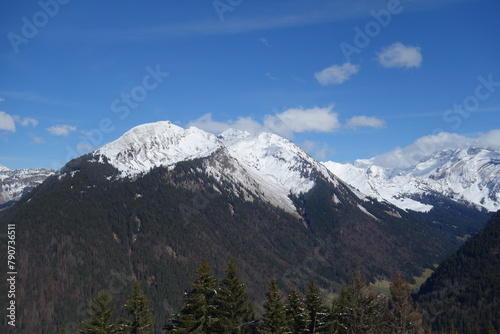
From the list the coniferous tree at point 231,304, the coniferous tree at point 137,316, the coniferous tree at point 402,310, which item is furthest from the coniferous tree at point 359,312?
the coniferous tree at point 137,316

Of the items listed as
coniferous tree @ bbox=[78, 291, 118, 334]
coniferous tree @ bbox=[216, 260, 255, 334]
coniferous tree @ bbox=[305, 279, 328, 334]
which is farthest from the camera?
coniferous tree @ bbox=[305, 279, 328, 334]

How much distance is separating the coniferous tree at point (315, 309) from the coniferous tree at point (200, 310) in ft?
46.5

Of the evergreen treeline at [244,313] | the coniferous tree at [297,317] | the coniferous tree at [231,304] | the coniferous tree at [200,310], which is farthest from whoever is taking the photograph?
the coniferous tree at [297,317]

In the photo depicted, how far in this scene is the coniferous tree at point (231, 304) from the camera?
A: 183ft

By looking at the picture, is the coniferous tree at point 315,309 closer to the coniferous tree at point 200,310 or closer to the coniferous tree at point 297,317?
the coniferous tree at point 297,317

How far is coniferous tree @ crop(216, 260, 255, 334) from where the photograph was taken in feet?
183

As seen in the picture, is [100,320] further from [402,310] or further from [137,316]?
[402,310]

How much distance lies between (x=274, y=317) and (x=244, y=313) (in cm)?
451

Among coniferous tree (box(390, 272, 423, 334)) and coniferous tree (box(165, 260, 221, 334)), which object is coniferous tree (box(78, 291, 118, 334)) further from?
coniferous tree (box(390, 272, 423, 334))

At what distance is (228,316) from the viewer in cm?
5650

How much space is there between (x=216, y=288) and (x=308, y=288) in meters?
15.6

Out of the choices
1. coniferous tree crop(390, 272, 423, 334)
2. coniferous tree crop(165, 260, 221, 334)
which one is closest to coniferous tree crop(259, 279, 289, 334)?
coniferous tree crop(165, 260, 221, 334)

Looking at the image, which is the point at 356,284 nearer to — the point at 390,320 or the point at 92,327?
the point at 390,320

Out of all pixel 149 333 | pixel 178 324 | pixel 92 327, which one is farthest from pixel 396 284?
pixel 92 327
